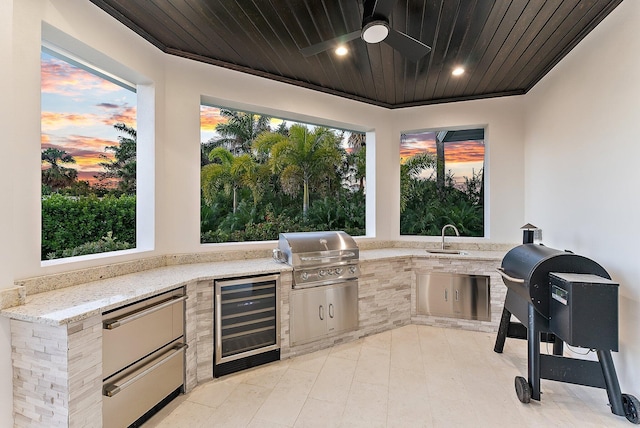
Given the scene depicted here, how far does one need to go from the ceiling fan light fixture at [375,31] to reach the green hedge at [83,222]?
2569 mm

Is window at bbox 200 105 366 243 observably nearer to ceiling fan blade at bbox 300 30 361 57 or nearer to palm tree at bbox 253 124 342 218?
palm tree at bbox 253 124 342 218

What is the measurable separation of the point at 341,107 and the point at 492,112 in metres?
2.04

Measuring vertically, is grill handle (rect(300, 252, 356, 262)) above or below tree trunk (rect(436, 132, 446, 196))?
below

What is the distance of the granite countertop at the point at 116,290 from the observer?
151 centimetres

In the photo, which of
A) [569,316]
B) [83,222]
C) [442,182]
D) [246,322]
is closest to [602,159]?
[569,316]

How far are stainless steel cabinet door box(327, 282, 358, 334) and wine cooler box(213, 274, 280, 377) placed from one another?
60cm

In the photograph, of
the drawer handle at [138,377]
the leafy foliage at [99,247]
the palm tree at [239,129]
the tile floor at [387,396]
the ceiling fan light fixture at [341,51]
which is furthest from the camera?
the palm tree at [239,129]

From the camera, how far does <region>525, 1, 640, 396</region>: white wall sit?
2084 millimetres

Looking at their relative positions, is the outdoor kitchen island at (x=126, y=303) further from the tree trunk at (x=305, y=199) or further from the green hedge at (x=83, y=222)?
the tree trunk at (x=305, y=199)

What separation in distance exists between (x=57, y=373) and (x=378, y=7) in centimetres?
277

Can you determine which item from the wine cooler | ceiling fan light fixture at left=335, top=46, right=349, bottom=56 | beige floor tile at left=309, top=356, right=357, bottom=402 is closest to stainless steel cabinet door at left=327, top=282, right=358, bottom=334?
beige floor tile at left=309, top=356, right=357, bottom=402

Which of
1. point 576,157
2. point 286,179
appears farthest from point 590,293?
point 286,179

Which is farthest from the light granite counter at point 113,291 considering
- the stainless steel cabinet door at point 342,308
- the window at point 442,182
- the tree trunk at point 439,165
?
the tree trunk at point 439,165

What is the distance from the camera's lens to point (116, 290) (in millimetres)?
1949
